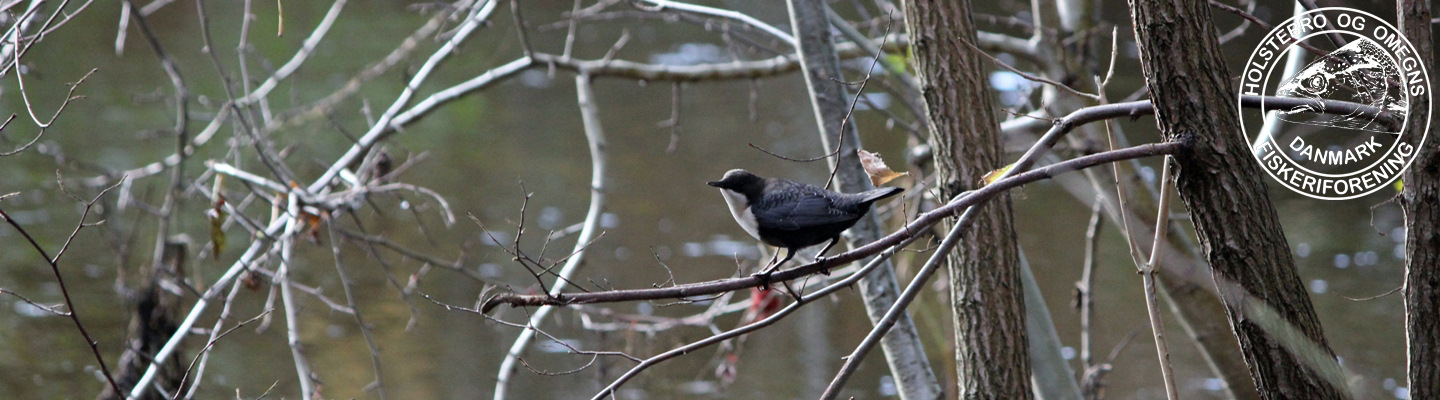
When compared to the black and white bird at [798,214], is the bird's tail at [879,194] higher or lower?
higher

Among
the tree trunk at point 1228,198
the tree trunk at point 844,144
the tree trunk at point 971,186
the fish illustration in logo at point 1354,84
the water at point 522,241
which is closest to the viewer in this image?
the tree trunk at point 1228,198

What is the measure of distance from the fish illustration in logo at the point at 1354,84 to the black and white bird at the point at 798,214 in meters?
0.92

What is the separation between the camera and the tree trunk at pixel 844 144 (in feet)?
11.5

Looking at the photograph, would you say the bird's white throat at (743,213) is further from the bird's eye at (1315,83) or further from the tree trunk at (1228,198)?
the bird's eye at (1315,83)

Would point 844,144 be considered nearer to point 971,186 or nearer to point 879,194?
point 971,186

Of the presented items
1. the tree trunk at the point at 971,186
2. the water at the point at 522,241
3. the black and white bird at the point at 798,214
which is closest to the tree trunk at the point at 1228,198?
the black and white bird at the point at 798,214

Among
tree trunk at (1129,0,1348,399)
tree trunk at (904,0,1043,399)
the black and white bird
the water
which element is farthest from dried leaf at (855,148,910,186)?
the water

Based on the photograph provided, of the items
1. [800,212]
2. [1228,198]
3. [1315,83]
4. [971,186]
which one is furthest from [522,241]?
[1228,198]

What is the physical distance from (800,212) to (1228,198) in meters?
1.02

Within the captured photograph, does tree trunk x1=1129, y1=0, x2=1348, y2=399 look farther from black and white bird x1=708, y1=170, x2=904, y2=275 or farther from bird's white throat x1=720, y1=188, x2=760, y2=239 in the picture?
bird's white throat x1=720, y1=188, x2=760, y2=239

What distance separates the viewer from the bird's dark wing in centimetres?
267

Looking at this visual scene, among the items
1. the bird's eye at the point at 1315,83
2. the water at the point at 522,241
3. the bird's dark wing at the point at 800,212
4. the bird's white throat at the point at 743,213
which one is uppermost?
the bird's eye at the point at 1315,83

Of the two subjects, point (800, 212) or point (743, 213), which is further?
point (743, 213)

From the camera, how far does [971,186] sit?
9.92 ft
